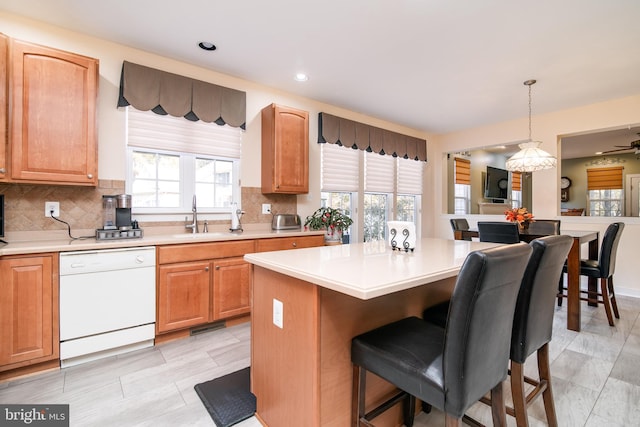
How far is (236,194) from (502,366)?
118 inches

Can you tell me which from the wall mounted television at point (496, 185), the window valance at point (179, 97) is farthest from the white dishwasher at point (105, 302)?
the wall mounted television at point (496, 185)

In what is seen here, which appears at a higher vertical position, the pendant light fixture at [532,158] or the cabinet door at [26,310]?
the pendant light fixture at [532,158]

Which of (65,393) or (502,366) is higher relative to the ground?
(502,366)

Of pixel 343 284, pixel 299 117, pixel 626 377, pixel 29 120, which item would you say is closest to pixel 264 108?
pixel 299 117

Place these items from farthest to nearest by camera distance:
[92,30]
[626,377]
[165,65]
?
[165,65] → [92,30] → [626,377]

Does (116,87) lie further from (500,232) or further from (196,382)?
(500,232)

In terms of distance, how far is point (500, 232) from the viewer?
3256mm

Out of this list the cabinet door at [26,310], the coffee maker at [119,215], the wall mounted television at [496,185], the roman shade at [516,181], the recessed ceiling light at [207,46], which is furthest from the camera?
the roman shade at [516,181]

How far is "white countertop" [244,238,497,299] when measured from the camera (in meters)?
1.06

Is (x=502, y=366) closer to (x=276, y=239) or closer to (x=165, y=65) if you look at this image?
(x=276, y=239)

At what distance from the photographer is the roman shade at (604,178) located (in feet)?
24.6

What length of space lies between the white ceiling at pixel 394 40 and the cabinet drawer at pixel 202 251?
1.82m

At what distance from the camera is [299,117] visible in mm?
3605

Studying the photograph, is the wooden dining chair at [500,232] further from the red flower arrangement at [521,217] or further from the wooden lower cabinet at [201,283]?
the wooden lower cabinet at [201,283]
